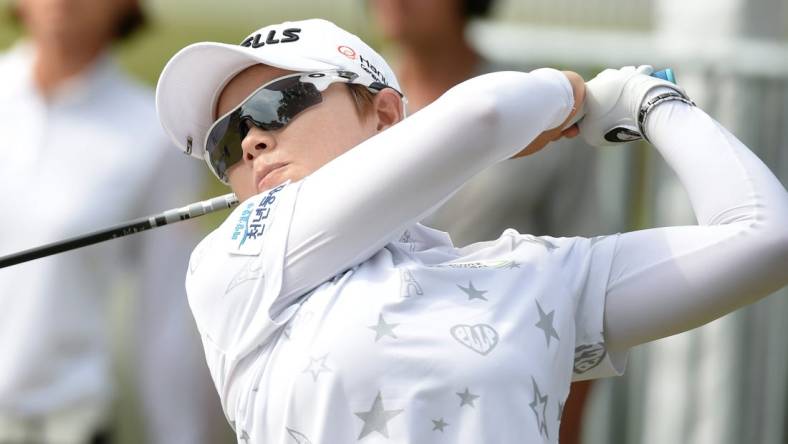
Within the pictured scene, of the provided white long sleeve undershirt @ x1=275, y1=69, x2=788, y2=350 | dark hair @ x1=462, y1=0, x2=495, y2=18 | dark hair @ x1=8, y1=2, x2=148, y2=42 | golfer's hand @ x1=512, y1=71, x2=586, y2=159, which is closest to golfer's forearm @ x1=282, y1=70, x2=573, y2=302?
white long sleeve undershirt @ x1=275, y1=69, x2=788, y2=350

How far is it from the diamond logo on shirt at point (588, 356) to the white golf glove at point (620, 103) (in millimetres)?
323

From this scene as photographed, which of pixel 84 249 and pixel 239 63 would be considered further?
pixel 84 249

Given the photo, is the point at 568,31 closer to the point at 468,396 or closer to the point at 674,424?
the point at 674,424

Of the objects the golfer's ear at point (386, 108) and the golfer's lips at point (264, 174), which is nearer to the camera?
the golfer's lips at point (264, 174)

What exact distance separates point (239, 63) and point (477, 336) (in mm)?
570

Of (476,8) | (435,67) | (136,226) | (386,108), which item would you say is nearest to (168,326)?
(435,67)

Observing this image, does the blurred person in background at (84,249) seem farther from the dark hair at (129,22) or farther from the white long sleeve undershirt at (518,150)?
the white long sleeve undershirt at (518,150)

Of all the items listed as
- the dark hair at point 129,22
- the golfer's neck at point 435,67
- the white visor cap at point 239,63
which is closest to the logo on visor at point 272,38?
the white visor cap at point 239,63

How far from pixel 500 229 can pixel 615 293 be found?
199cm

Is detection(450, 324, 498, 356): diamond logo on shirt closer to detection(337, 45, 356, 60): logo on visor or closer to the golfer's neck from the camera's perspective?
detection(337, 45, 356, 60): logo on visor

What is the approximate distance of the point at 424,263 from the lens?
2.24 metres

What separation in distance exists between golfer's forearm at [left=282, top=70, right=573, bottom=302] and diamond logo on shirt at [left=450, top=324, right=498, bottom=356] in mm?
160

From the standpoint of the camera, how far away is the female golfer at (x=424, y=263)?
6.82ft

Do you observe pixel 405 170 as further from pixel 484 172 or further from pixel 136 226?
pixel 484 172
